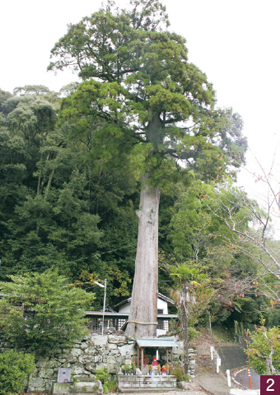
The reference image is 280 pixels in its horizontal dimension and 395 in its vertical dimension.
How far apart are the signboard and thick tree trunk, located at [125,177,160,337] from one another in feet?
25.0

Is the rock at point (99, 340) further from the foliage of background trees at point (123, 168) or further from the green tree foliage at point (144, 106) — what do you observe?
the foliage of background trees at point (123, 168)

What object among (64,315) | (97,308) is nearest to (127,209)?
(97,308)

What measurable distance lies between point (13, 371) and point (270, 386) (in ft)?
21.1

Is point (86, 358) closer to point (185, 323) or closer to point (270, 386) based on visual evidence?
point (185, 323)

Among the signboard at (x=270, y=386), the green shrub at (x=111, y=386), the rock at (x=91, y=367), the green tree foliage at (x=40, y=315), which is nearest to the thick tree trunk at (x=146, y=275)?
the rock at (x=91, y=367)

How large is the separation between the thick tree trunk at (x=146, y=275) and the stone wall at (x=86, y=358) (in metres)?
0.71

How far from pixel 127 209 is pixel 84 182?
542 cm

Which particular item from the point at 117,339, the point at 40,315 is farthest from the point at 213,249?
the point at 40,315

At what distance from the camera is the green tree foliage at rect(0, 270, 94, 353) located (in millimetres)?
7855

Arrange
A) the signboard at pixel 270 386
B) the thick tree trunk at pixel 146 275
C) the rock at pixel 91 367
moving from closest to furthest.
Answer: the signboard at pixel 270 386, the rock at pixel 91 367, the thick tree trunk at pixel 146 275

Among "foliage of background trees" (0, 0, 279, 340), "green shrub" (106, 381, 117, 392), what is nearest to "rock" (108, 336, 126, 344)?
"green shrub" (106, 381, 117, 392)

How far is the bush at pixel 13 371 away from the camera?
6.74 meters

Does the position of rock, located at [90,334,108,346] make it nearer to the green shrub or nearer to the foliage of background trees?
the green shrub

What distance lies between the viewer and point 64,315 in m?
7.98
